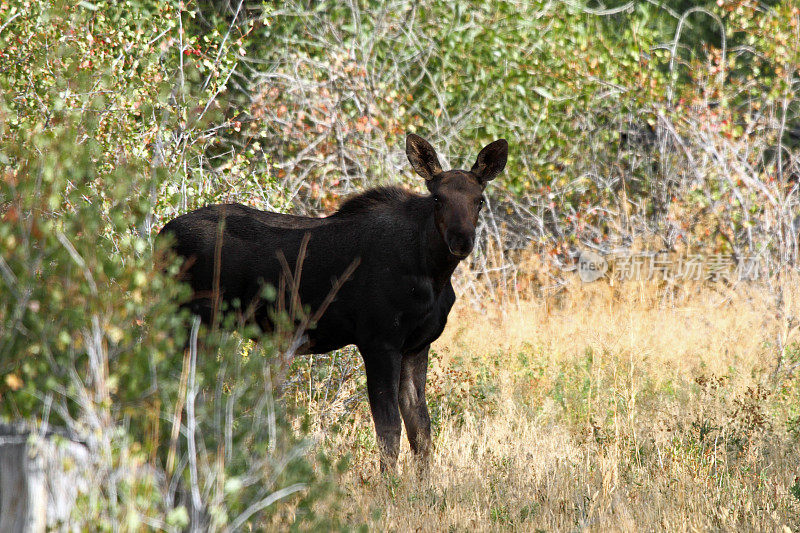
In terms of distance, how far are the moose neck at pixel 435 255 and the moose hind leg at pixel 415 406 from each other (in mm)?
667

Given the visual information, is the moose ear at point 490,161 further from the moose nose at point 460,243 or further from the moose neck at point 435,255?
the moose nose at point 460,243

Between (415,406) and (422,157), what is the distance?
1940 millimetres

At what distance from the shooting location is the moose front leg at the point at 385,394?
21.0 feet

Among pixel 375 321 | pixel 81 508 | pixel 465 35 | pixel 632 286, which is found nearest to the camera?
pixel 81 508

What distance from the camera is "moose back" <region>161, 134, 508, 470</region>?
644 cm

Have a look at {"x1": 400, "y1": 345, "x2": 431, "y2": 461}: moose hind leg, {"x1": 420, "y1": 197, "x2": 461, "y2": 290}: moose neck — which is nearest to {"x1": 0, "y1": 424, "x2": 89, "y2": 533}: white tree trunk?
{"x1": 420, "y1": 197, "x2": 461, "y2": 290}: moose neck

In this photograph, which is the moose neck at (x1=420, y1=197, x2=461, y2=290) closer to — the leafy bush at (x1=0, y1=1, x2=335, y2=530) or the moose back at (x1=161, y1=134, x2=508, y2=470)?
the moose back at (x1=161, y1=134, x2=508, y2=470)

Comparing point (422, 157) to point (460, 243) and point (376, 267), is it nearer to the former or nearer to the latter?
point (376, 267)

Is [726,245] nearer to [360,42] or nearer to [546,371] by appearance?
[546,371]

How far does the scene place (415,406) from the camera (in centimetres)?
682

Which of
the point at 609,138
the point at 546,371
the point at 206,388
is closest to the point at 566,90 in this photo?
the point at 609,138

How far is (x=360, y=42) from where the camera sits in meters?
13.5

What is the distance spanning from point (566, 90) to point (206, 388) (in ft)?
37.8

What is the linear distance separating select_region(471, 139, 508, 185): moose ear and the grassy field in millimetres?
2077
